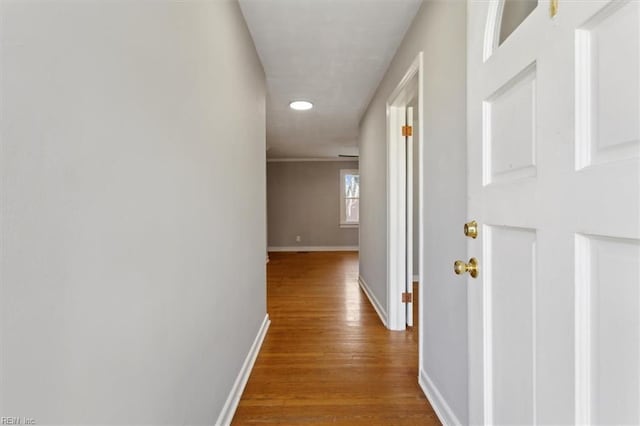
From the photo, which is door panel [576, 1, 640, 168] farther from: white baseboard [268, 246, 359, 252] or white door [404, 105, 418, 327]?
white baseboard [268, 246, 359, 252]

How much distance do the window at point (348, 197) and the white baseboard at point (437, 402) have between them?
6158 millimetres

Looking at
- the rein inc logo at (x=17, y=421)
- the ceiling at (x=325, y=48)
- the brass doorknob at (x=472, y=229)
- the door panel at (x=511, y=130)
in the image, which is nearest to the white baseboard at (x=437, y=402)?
the brass doorknob at (x=472, y=229)

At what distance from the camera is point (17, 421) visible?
19.4 inches

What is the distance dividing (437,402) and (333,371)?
26.1 inches

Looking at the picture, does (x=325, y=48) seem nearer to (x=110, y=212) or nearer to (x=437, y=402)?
(x=110, y=212)

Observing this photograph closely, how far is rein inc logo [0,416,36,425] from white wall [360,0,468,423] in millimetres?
1379

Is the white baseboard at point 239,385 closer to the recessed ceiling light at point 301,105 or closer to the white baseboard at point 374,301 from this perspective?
the white baseboard at point 374,301

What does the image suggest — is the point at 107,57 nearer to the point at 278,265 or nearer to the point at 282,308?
the point at 282,308

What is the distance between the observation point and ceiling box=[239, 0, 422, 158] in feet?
6.13

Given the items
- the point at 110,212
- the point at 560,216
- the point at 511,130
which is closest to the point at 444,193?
the point at 511,130

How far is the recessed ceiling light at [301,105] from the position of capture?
3582 millimetres

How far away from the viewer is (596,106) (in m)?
0.56

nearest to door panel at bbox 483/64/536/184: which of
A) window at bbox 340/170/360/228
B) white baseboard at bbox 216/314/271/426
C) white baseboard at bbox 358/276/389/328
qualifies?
white baseboard at bbox 216/314/271/426

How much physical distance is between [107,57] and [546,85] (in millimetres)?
926
